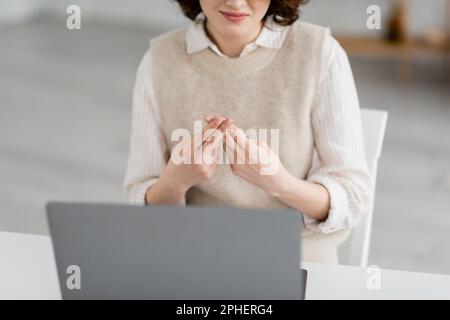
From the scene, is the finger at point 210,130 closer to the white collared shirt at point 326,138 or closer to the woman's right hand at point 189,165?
the woman's right hand at point 189,165

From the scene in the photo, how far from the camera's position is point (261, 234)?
0.98m

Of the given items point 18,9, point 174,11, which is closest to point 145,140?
point 174,11

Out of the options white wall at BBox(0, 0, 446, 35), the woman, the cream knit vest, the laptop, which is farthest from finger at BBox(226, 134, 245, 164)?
white wall at BBox(0, 0, 446, 35)

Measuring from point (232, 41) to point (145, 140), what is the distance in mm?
288

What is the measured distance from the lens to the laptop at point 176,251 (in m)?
0.98

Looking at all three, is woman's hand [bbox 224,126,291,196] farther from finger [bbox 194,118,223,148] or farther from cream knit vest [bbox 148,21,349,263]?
cream knit vest [bbox 148,21,349,263]

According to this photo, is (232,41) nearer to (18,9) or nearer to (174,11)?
(174,11)

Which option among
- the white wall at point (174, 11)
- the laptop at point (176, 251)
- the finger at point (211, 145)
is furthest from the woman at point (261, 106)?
the white wall at point (174, 11)

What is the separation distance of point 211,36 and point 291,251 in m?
0.79

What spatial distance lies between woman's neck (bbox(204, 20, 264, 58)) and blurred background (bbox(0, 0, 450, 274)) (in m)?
1.46

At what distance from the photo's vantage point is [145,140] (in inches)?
64.2

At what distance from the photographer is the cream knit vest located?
1576 millimetres
